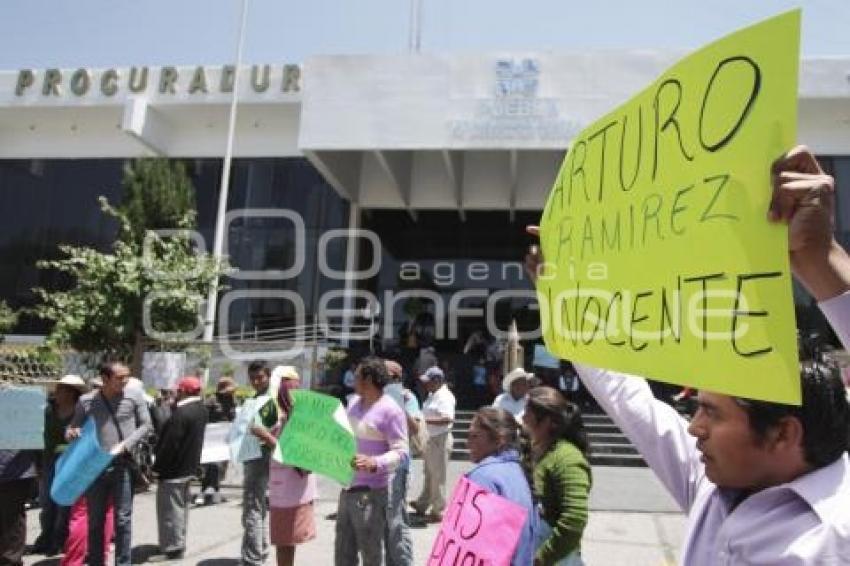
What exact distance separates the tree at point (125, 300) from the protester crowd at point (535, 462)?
5394 millimetres

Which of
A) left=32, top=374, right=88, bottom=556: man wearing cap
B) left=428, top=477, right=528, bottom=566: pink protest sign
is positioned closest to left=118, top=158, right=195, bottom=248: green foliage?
left=32, top=374, right=88, bottom=556: man wearing cap

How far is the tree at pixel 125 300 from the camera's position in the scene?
12305 millimetres

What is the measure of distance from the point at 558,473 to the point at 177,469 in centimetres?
453

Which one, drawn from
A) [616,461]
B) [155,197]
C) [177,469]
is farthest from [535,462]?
[155,197]

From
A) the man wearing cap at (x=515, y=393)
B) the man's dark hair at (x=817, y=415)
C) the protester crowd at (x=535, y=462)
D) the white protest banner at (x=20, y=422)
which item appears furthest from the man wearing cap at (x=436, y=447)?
the man's dark hair at (x=817, y=415)

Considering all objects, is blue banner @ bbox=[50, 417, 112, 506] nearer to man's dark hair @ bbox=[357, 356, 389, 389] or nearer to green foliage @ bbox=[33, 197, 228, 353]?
man's dark hair @ bbox=[357, 356, 389, 389]

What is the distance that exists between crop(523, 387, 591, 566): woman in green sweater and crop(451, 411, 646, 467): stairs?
8.36 metres

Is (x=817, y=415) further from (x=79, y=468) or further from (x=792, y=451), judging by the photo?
(x=79, y=468)

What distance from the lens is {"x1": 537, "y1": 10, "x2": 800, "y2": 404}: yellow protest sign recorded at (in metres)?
1.23

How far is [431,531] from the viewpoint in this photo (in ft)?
24.4

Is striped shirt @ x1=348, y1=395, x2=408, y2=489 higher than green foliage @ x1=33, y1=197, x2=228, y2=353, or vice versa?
green foliage @ x1=33, y1=197, x2=228, y2=353

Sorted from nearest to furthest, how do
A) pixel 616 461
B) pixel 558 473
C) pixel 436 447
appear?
pixel 558 473 → pixel 436 447 → pixel 616 461

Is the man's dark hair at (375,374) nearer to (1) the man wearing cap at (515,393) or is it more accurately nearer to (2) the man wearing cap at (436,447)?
(1) the man wearing cap at (515,393)

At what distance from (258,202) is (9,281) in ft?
32.4
